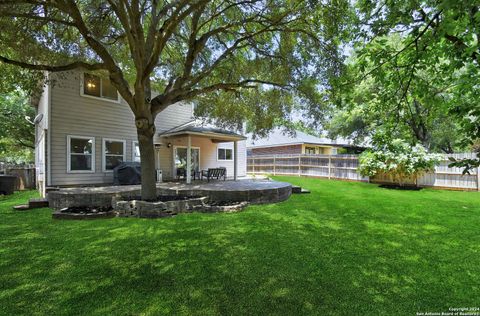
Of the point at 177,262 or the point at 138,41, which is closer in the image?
the point at 177,262

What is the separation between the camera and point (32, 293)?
2.96 meters

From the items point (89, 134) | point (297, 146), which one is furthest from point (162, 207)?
point (297, 146)

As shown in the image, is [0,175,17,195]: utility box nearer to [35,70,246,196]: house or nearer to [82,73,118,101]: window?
[35,70,246,196]: house

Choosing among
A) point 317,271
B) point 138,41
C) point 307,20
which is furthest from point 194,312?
point 307,20

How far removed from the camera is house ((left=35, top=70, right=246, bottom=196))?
995 cm

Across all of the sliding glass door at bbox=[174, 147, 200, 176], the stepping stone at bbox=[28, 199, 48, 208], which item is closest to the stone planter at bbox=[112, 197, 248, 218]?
the stepping stone at bbox=[28, 199, 48, 208]

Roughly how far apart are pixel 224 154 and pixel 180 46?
7.77 m

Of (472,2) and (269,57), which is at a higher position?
(269,57)

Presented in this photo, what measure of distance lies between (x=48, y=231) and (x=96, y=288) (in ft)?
11.0

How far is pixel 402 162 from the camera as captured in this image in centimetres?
1208

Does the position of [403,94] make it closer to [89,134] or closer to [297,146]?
[89,134]

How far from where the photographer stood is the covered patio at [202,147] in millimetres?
12341

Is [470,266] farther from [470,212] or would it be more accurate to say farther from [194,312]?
[470,212]

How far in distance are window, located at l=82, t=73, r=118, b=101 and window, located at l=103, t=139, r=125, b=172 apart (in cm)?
198
